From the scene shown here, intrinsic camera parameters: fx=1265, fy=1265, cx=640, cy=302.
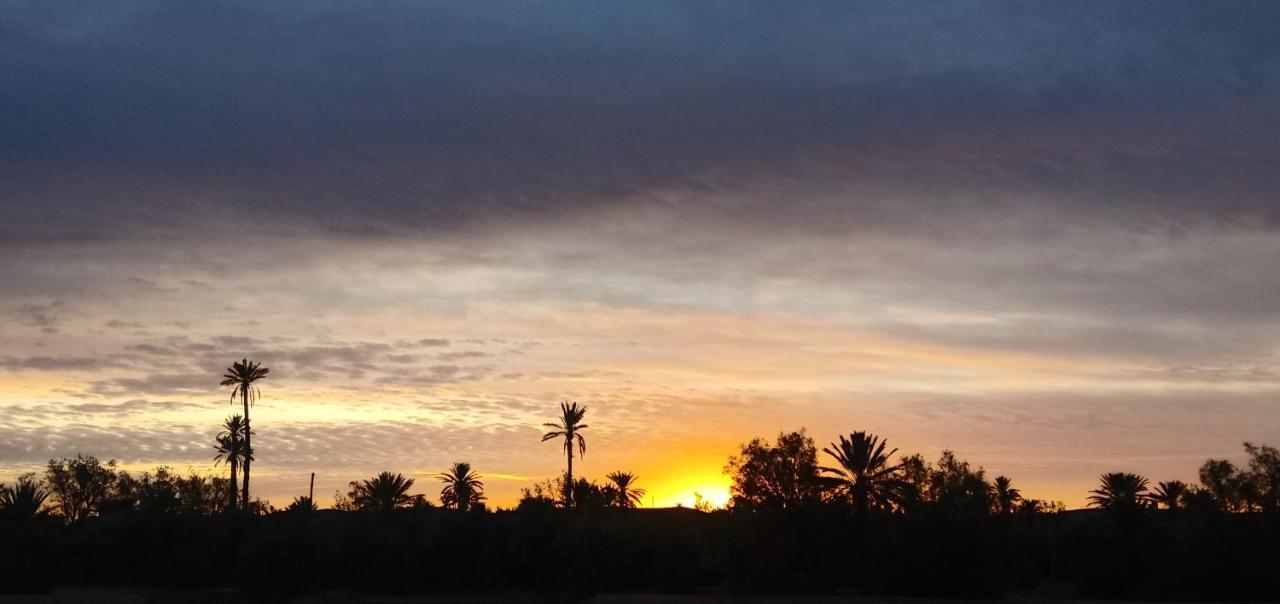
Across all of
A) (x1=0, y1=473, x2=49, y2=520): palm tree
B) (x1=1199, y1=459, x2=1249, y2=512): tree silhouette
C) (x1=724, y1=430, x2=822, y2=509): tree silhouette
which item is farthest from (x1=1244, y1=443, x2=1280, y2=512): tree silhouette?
(x1=0, y1=473, x2=49, y2=520): palm tree

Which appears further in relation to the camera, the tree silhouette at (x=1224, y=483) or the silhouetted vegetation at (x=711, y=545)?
the tree silhouette at (x=1224, y=483)

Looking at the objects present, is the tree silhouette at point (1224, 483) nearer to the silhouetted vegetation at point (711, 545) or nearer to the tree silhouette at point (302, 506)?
the silhouetted vegetation at point (711, 545)

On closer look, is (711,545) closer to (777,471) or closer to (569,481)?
(777,471)

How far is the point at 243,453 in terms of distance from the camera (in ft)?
350

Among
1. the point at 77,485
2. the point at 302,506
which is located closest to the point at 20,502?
the point at 302,506

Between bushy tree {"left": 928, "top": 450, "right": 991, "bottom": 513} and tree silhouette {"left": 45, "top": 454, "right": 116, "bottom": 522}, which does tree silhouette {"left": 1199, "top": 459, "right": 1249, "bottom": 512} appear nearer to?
bushy tree {"left": 928, "top": 450, "right": 991, "bottom": 513}

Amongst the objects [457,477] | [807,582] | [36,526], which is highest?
[457,477]

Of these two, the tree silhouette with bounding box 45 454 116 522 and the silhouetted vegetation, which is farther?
the tree silhouette with bounding box 45 454 116 522

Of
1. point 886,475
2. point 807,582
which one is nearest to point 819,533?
point 807,582

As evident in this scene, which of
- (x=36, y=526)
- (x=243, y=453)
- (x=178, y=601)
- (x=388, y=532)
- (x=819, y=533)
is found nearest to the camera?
(x=819, y=533)

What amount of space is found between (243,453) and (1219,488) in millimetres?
80848

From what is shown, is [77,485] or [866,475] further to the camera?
[77,485]

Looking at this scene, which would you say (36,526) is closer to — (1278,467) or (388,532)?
(388,532)

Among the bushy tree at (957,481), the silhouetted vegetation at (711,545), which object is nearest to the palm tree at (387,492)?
the silhouetted vegetation at (711,545)
